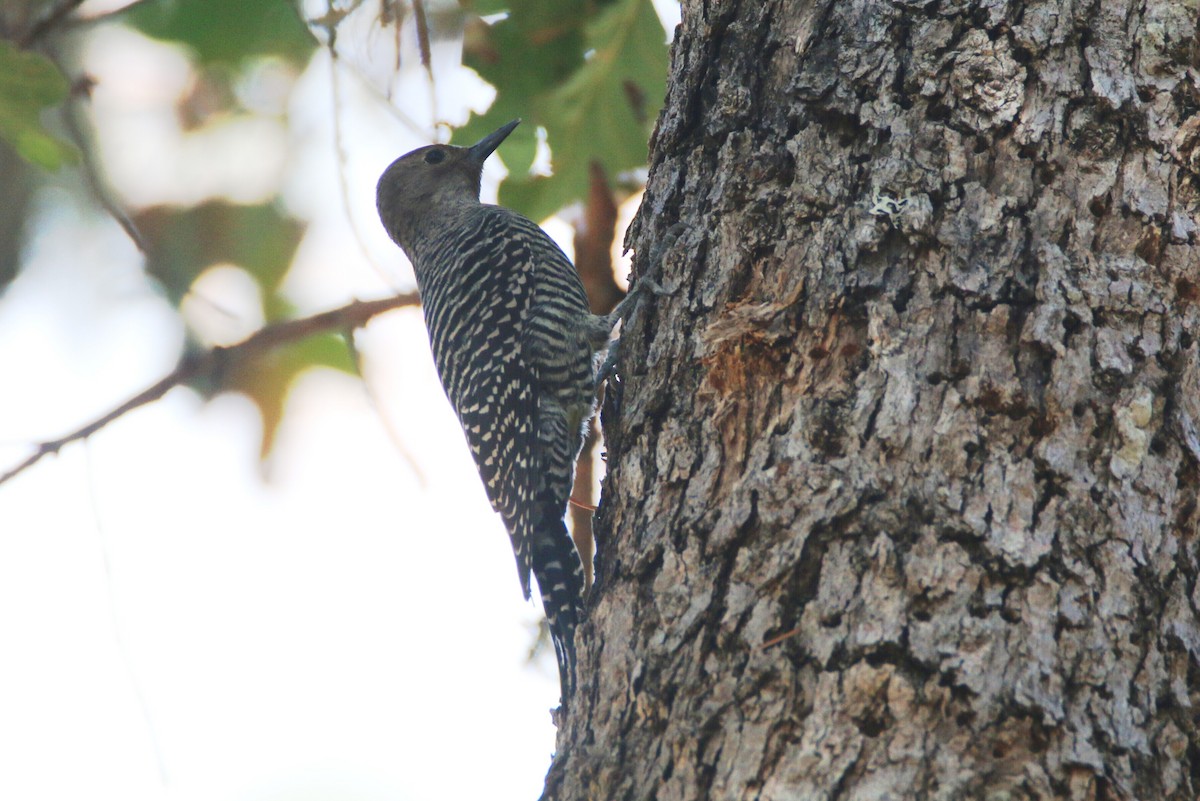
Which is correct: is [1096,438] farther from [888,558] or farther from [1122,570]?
[888,558]

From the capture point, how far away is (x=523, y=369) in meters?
Result: 4.45

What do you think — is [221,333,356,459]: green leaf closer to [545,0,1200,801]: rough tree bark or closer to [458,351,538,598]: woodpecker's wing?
[458,351,538,598]: woodpecker's wing

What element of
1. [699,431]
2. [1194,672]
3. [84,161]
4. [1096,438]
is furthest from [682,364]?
[84,161]

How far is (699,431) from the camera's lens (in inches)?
96.1

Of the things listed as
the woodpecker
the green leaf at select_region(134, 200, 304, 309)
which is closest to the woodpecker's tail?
the woodpecker

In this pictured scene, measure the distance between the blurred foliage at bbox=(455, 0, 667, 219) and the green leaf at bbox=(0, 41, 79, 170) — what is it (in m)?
1.50

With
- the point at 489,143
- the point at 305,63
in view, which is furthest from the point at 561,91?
the point at 305,63

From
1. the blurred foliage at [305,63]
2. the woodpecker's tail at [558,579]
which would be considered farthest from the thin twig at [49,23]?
the woodpecker's tail at [558,579]

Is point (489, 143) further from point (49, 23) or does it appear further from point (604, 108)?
point (49, 23)

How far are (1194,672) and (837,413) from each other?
2.51ft

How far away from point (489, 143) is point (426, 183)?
0.97 meters

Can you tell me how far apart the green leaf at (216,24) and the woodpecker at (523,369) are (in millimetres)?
991

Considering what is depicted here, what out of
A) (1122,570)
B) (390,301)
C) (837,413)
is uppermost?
(390,301)

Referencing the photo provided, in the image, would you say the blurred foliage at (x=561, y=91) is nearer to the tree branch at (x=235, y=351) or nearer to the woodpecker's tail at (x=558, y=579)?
the tree branch at (x=235, y=351)
